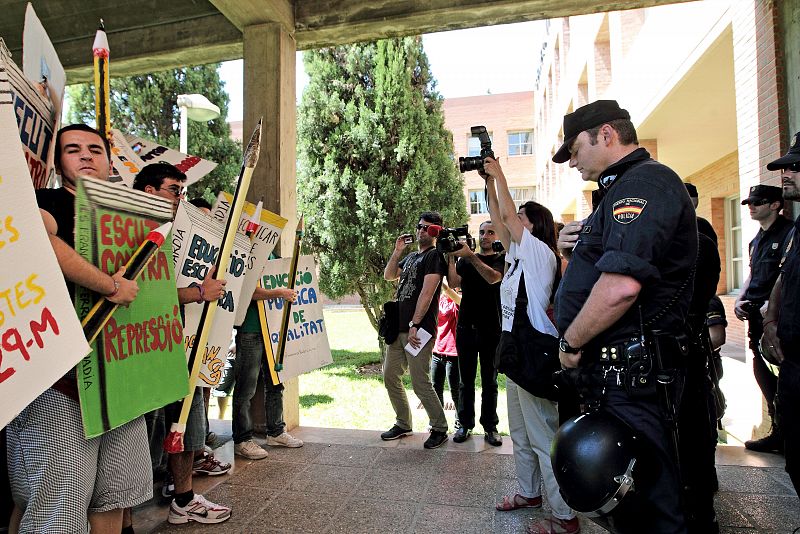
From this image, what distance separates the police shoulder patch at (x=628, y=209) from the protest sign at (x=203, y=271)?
208cm

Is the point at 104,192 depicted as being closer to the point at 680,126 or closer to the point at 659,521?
the point at 659,521

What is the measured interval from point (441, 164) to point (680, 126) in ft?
14.1

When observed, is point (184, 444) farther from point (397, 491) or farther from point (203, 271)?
point (397, 491)

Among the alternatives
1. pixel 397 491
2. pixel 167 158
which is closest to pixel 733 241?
pixel 397 491

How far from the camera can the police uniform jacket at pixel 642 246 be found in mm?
1892

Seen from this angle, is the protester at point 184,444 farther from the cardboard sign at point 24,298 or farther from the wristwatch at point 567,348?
the wristwatch at point 567,348

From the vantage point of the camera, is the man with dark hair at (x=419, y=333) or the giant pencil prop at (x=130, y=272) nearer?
the giant pencil prop at (x=130, y=272)

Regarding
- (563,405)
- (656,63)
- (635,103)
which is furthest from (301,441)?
(635,103)

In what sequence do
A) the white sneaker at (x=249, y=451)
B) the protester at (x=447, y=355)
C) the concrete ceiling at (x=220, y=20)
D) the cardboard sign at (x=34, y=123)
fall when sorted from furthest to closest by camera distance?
the protester at (x=447, y=355), the concrete ceiling at (x=220, y=20), the white sneaker at (x=249, y=451), the cardboard sign at (x=34, y=123)

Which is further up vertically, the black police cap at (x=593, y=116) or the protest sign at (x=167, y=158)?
the protest sign at (x=167, y=158)

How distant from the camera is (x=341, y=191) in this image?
10.0m

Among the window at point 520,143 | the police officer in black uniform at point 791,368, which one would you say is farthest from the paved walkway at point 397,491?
the window at point 520,143

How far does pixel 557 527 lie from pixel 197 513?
2.02 metres

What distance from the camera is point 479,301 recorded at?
4.51m
